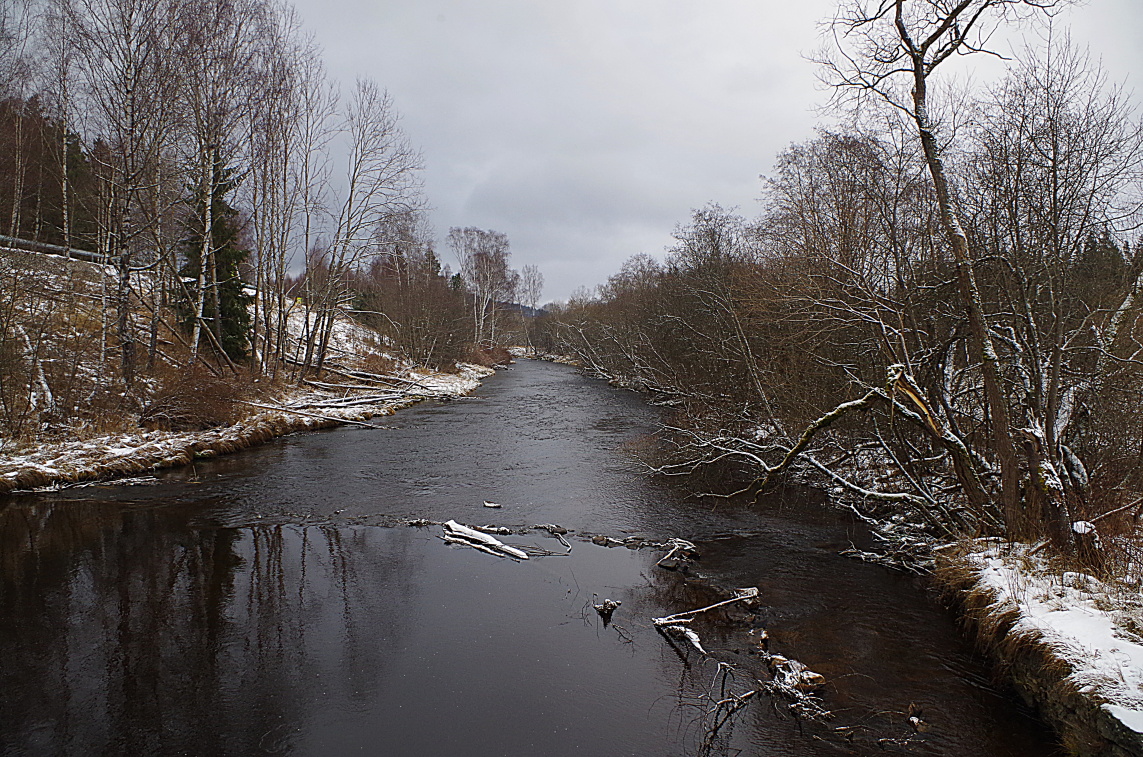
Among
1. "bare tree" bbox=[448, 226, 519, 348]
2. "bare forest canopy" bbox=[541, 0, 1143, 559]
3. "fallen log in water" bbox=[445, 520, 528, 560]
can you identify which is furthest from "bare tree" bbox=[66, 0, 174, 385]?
"bare tree" bbox=[448, 226, 519, 348]

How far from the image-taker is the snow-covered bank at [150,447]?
1123 cm

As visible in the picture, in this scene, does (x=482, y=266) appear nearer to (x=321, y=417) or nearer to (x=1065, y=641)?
(x=321, y=417)

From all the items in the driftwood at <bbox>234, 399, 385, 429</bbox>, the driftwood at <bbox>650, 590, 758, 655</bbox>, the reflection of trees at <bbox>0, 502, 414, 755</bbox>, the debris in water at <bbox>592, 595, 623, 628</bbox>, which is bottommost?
the reflection of trees at <bbox>0, 502, 414, 755</bbox>

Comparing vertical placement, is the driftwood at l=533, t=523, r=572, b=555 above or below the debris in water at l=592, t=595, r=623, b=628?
above

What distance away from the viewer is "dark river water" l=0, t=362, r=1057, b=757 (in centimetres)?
487

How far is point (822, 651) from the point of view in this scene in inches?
238

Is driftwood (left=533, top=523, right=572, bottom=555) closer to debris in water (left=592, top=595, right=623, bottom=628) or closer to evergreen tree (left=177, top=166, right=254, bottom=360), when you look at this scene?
debris in water (left=592, top=595, right=623, bottom=628)

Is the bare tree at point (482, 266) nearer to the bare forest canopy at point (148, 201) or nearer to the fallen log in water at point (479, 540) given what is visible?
the bare forest canopy at point (148, 201)

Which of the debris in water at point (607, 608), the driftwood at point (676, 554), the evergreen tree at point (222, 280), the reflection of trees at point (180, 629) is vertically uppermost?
the evergreen tree at point (222, 280)

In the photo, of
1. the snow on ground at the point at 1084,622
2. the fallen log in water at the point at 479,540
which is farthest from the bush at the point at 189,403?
the snow on ground at the point at 1084,622

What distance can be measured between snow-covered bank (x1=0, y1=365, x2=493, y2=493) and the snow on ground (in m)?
13.6

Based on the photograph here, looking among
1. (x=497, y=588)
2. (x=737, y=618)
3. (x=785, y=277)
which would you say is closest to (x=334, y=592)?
(x=497, y=588)

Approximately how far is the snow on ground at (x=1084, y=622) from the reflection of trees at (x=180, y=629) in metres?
5.38

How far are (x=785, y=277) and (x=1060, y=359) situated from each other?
5.71 meters
